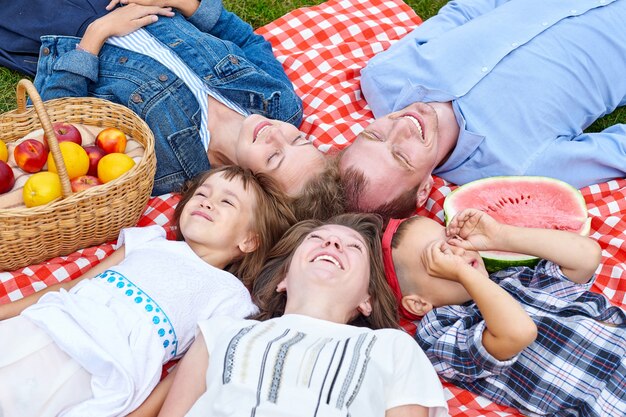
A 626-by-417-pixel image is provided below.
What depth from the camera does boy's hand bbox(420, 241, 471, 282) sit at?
2.92m

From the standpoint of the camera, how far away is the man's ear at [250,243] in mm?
3336

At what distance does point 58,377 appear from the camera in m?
2.71

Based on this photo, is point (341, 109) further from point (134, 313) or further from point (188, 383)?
point (188, 383)

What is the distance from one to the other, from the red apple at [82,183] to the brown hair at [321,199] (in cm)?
98

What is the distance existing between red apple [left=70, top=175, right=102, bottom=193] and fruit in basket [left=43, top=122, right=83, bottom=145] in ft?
0.80

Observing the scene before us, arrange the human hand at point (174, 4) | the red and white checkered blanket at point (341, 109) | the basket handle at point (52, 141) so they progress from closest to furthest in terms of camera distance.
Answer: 1. the basket handle at point (52, 141)
2. the red and white checkered blanket at point (341, 109)
3. the human hand at point (174, 4)

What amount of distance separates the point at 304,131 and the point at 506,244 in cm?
162

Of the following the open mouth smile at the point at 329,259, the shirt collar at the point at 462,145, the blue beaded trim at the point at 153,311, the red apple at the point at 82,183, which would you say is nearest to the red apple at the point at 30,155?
the red apple at the point at 82,183

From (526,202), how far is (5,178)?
101 inches

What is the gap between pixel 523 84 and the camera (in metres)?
4.20

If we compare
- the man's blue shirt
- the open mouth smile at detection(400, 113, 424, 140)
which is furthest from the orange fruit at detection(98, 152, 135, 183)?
the man's blue shirt

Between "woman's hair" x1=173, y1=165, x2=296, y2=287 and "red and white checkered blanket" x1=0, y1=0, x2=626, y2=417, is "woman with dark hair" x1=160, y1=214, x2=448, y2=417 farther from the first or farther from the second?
"red and white checkered blanket" x1=0, y1=0, x2=626, y2=417

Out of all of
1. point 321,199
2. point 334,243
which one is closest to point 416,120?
point 321,199

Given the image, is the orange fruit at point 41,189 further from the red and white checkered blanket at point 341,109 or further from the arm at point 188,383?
the arm at point 188,383
